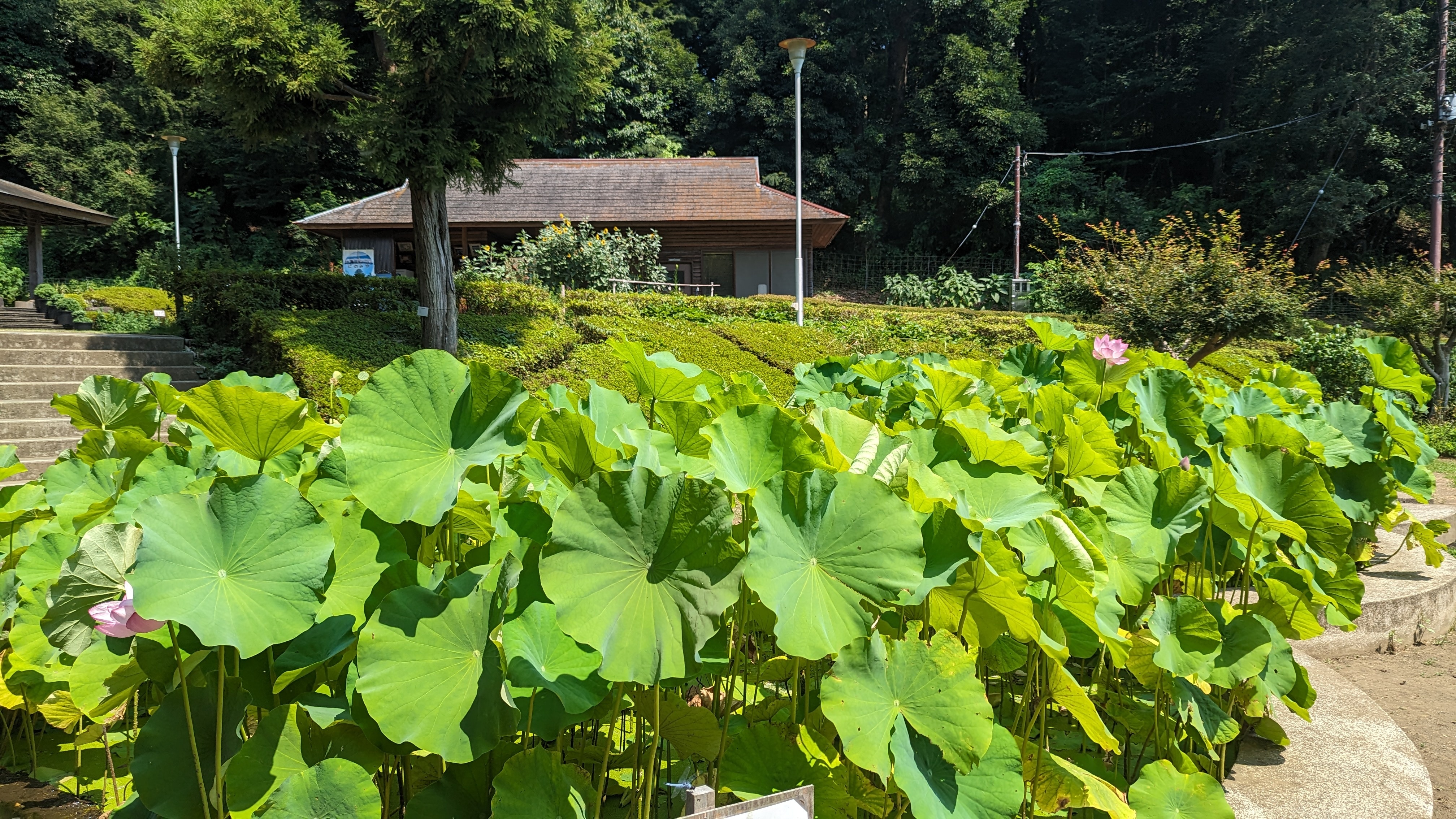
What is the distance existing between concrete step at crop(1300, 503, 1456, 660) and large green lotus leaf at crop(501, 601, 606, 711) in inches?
115

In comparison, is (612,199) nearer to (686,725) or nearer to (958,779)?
(686,725)

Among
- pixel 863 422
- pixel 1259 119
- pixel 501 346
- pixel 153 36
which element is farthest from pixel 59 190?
pixel 1259 119

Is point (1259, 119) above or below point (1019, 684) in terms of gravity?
above

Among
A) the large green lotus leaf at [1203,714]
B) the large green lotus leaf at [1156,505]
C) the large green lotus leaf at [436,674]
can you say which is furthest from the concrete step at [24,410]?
the large green lotus leaf at [1203,714]

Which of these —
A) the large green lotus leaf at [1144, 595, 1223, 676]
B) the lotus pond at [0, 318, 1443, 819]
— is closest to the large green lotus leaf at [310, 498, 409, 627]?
the lotus pond at [0, 318, 1443, 819]

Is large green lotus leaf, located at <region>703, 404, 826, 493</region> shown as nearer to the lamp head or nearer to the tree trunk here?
the tree trunk

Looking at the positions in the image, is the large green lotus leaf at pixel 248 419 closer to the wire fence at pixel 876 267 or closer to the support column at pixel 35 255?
the support column at pixel 35 255

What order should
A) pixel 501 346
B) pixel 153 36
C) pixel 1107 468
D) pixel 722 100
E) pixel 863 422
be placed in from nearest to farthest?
pixel 863 422 → pixel 1107 468 → pixel 153 36 → pixel 501 346 → pixel 722 100

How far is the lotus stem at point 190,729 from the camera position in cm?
79

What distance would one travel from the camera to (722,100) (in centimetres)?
2805

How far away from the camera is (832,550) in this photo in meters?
0.87

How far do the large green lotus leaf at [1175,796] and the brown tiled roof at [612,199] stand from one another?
1720cm

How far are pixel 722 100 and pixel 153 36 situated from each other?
22.0m

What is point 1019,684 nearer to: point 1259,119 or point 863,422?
point 863,422
